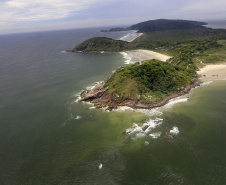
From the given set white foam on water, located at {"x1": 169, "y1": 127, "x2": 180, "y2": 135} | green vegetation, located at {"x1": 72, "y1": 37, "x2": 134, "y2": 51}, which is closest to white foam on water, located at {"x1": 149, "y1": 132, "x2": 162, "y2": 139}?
white foam on water, located at {"x1": 169, "y1": 127, "x2": 180, "y2": 135}

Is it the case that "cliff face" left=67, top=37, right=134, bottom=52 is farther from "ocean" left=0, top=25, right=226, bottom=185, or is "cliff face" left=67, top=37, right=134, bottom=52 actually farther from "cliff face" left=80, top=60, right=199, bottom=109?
"ocean" left=0, top=25, right=226, bottom=185

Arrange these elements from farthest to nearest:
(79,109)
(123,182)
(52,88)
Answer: (52,88) → (79,109) → (123,182)

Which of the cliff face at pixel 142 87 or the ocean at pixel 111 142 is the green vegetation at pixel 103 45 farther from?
the ocean at pixel 111 142

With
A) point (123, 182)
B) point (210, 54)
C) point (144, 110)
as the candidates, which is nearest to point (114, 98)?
point (144, 110)

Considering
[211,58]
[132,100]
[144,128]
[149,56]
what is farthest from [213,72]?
[144,128]

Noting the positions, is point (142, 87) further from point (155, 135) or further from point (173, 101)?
point (155, 135)

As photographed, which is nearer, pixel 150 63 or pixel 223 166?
pixel 223 166

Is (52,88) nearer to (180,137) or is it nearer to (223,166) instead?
(180,137)

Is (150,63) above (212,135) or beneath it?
above
